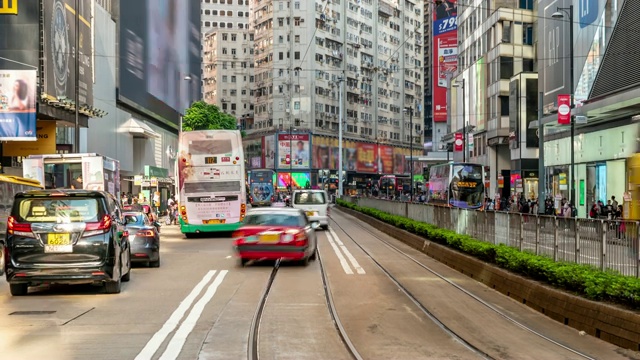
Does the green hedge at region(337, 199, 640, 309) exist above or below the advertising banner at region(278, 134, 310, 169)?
below

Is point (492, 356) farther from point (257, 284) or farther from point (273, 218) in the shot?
point (273, 218)

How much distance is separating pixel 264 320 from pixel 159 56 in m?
62.0

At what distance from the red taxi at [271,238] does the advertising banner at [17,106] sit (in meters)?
16.5

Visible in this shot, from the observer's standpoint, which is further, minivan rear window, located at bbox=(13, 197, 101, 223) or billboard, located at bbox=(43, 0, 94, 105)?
billboard, located at bbox=(43, 0, 94, 105)

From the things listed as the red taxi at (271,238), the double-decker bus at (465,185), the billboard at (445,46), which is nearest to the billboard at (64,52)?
the red taxi at (271,238)

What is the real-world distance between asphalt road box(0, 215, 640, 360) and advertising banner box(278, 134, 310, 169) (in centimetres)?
8860

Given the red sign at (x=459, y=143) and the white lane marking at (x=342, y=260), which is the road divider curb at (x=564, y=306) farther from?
the red sign at (x=459, y=143)

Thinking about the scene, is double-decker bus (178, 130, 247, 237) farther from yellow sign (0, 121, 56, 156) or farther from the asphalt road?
yellow sign (0, 121, 56, 156)

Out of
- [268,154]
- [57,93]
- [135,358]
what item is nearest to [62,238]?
[135,358]

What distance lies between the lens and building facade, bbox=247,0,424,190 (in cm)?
10738

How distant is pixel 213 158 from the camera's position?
2948 cm

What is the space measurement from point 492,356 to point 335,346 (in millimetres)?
1794

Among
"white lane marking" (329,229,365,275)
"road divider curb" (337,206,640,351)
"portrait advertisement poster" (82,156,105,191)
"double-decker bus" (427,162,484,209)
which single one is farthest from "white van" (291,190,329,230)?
"road divider curb" (337,206,640,351)

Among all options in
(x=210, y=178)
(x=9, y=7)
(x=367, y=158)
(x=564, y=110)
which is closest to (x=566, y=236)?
(x=210, y=178)
